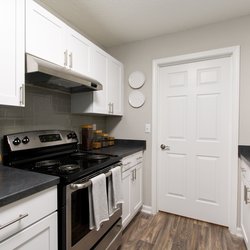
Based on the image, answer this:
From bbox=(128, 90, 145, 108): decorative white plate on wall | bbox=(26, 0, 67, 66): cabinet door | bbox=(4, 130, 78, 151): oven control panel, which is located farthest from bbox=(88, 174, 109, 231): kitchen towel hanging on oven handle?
bbox=(128, 90, 145, 108): decorative white plate on wall

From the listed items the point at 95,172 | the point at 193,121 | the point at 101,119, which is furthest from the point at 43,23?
the point at 193,121

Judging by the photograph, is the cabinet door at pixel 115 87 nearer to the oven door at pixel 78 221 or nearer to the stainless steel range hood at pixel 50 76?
the stainless steel range hood at pixel 50 76

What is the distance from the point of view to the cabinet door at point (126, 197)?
1.87m

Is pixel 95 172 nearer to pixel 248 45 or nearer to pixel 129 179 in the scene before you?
pixel 129 179

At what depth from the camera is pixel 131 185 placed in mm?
2055

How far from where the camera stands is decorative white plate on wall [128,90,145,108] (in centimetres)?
244

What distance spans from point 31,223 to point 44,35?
1311 millimetres

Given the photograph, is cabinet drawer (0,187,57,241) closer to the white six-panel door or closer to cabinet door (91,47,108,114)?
cabinet door (91,47,108,114)

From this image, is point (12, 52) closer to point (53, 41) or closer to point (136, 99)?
point (53, 41)

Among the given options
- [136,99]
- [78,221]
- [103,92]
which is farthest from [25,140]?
[136,99]

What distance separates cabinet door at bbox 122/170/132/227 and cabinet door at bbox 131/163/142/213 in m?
0.11

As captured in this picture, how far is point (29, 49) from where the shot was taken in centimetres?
125

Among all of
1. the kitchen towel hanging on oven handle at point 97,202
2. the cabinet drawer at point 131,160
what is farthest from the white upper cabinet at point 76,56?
the kitchen towel hanging on oven handle at point 97,202

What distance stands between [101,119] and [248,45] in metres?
2.05
